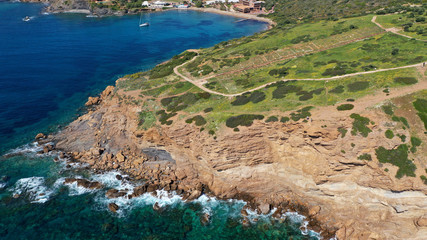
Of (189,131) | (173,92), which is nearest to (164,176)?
(189,131)

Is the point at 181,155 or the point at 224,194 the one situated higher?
the point at 181,155

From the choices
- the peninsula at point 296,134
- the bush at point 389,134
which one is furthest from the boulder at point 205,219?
the bush at point 389,134

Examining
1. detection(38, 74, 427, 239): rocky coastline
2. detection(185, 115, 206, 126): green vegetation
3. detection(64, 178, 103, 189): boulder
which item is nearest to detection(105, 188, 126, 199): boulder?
detection(38, 74, 427, 239): rocky coastline

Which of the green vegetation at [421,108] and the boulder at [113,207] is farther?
the boulder at [113,207]

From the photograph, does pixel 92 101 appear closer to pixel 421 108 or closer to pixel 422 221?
pixel 421 108

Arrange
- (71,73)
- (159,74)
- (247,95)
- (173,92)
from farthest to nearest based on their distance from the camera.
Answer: (71,73), (159,74), (173,92), (247,95)

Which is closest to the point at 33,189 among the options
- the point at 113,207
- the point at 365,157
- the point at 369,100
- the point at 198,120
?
the point at 113,207

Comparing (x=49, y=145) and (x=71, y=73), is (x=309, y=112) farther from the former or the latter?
(x=71, y=73)

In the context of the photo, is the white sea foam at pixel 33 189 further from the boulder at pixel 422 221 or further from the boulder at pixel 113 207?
the boulder at pixel 422 221
